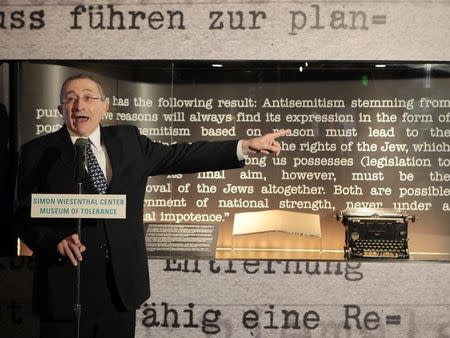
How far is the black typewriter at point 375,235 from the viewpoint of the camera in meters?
4.92

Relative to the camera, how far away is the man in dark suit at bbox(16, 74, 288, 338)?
3674mm

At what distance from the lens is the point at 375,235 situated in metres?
4.94

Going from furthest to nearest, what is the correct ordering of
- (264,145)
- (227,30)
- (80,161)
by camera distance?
(227,30) < (264,145) < (80,161)

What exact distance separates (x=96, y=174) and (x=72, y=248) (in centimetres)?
43

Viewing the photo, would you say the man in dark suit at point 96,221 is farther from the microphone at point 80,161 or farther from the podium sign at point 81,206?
the microphone at point 80,161

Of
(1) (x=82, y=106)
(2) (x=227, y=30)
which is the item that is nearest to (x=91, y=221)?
(1) (x=82, y=106)

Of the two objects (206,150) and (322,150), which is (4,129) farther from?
(322,150)

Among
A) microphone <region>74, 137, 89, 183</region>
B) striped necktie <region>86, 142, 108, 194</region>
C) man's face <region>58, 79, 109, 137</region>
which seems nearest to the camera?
microphone <region>74, 137, 89, 183</region>

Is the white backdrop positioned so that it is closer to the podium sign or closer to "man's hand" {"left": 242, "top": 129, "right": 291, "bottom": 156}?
"man's hand" {"left": 242, "top": 129, "right": 291, "bottom": 156}

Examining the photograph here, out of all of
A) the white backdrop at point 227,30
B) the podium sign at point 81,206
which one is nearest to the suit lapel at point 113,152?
the podium sign at point 81,206

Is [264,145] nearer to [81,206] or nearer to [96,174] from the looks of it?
[96,174]

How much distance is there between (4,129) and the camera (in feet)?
16.6

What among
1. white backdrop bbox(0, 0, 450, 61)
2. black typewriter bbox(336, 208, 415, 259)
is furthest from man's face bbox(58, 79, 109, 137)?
black typewriter bbox(336, 208, 415, 259)

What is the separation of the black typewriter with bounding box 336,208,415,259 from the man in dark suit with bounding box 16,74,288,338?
3.93 feet
